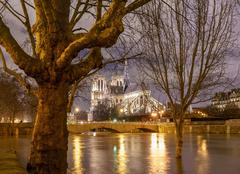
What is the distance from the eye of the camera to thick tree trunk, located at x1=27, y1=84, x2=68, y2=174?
8688mm

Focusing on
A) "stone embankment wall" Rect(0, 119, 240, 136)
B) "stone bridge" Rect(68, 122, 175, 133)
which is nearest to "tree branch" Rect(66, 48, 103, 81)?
"stone embankment wall" Rect(0, 119, 240, 136)

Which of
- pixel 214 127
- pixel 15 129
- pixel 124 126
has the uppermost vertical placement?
pixel 124 126

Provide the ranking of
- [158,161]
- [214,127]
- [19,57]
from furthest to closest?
[214,127]
[158,161]
[19,57]

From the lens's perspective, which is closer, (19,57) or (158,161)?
(19,57)

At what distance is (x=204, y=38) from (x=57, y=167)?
1707 cm

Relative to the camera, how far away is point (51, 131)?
28.6 ft

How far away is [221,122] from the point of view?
99.5 meters

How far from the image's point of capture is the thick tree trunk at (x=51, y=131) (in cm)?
869

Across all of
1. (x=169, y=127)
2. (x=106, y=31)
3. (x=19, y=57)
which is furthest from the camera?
(x=169, y=127)

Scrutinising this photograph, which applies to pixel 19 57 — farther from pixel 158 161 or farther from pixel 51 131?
pixel 158 161

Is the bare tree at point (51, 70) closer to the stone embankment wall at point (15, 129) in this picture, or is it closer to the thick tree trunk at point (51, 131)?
the thick tree trunk at point (51, 131)

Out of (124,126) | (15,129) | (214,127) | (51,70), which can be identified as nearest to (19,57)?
(51,70)

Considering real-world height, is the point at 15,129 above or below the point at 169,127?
below

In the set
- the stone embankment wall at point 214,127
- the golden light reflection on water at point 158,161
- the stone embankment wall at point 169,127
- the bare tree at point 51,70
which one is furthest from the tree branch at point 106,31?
the stone embankment wall at point 214,127
